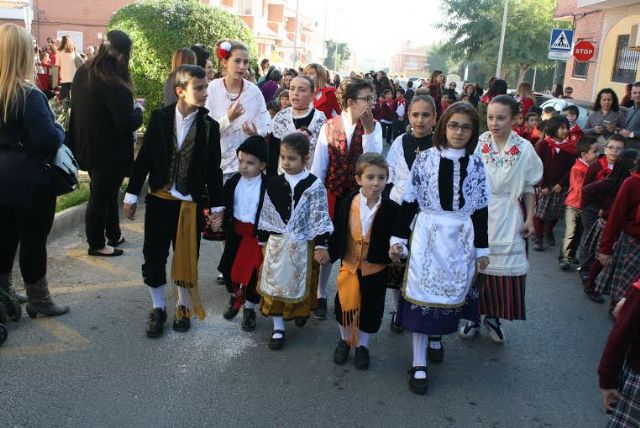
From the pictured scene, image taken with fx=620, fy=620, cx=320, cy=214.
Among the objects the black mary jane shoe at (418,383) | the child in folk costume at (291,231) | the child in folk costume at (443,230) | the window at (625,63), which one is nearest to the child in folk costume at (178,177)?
the child in folk costume at (291,231)

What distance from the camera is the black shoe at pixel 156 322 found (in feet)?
14.5

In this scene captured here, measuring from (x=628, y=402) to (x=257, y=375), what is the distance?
7.44 feet

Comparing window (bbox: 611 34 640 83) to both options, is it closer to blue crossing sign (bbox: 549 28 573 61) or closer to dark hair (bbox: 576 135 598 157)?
blue crossing sign (bbox: 549 28 573 61)

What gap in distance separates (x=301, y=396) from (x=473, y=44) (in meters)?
37.4

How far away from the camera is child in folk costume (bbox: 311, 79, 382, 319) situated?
4898 mm

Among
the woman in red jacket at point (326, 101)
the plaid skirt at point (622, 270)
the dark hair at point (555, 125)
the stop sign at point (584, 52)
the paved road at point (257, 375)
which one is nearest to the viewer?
the paved road at point (257, 375)

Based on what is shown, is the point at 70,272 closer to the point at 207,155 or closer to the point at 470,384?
the point at 207,155

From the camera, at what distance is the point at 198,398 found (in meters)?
3.64

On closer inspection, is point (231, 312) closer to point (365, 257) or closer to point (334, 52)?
point (365, 257)

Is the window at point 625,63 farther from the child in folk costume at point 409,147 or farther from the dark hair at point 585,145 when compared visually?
the child in folk costume at point 409,147

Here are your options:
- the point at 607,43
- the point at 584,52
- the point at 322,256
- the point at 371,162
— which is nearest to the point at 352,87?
the point at 371,162

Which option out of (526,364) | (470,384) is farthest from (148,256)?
(526,364)

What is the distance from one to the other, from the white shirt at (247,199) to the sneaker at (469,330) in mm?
1858

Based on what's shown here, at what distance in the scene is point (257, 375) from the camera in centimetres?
398
